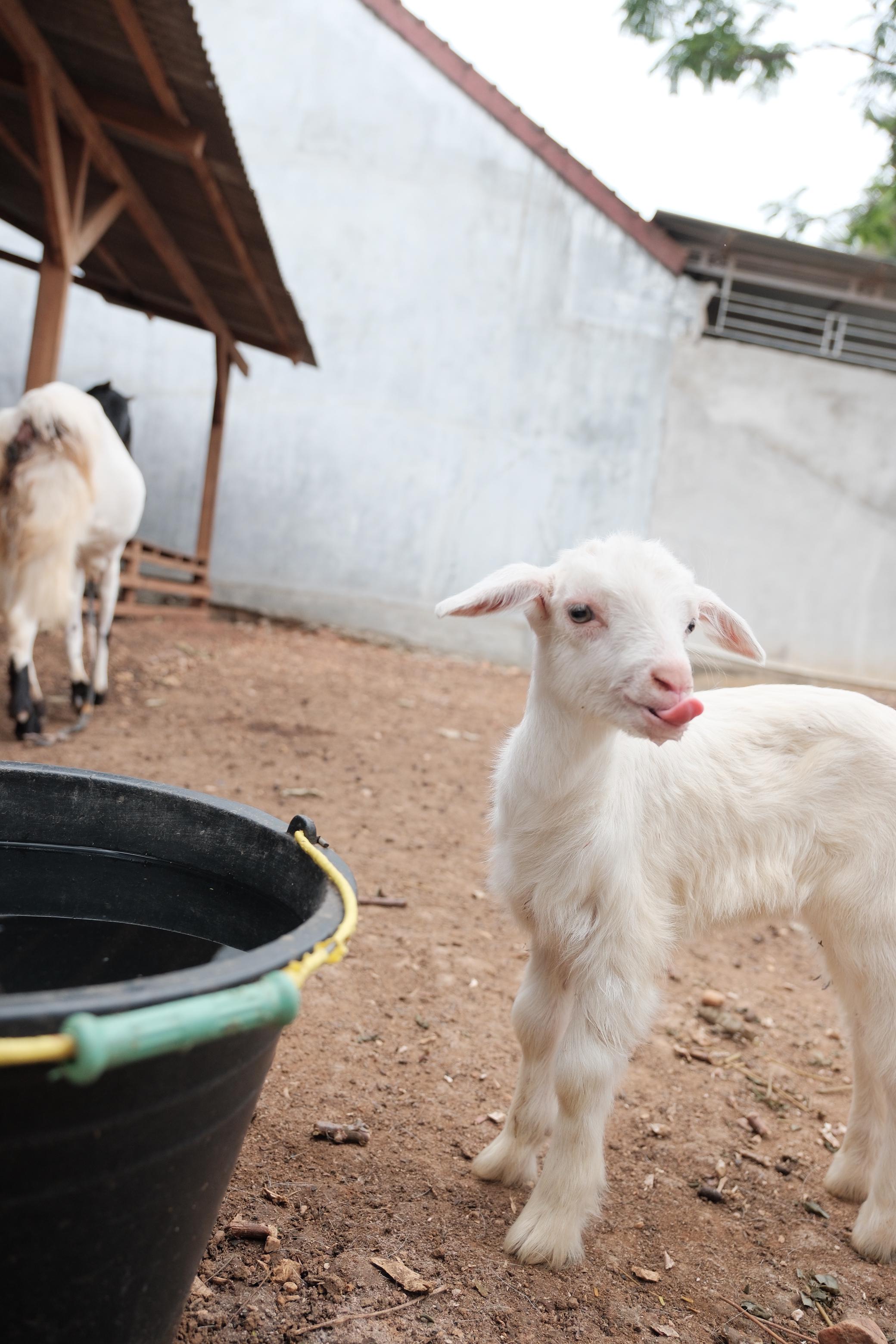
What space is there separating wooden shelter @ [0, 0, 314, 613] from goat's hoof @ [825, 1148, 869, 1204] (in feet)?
16.6

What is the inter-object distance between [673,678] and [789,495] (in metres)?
9.34

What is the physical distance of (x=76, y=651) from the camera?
17.9 ft

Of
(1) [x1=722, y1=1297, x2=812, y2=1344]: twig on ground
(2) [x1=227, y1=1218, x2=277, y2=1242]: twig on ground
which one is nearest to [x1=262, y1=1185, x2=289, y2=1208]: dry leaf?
(2) [x1=227, y1=1218, x2=277, y2=1242]: twig on ground

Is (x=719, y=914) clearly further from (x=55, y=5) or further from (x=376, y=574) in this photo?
(x=376, y=574)

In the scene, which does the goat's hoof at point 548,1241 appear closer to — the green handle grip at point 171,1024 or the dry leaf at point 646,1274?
the dry leaf at point 646,1274

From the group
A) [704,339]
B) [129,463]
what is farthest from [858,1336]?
[704,339]

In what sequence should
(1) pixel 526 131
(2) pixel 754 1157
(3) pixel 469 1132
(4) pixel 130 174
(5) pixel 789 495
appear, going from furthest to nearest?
1. (5) pixel 789 495
2. (1) pixel 526 131
3. (4) pixel 130 174
4. (2) pixel 754 1157
5. (3) pixel 469 1132

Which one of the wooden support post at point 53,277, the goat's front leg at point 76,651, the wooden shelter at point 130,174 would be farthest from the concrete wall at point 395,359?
the wooden support post at point 53,277

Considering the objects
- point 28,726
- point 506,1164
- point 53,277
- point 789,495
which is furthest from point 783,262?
point 506,1164

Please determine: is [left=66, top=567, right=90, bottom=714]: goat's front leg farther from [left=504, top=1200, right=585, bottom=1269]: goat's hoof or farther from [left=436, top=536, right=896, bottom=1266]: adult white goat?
[left=504, top=1200, right=585, bottom=1269]: goat's hoof

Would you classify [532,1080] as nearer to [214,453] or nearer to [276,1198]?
[276,1198]

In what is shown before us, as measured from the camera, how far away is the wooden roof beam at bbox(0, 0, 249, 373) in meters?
4.46

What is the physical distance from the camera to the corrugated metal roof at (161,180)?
4.48 metres

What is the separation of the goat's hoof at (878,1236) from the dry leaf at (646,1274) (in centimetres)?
54
